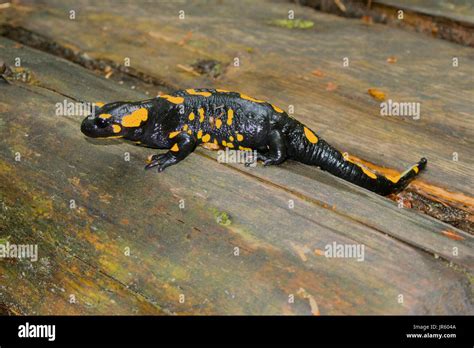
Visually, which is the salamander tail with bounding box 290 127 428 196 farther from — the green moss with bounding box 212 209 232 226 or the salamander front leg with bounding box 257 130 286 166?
the green moss with bounding box 212 209 232 226

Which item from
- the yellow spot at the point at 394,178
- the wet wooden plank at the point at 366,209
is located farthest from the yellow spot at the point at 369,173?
the wet wooden plank at the point at 366,209

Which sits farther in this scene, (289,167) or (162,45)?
(162,45)

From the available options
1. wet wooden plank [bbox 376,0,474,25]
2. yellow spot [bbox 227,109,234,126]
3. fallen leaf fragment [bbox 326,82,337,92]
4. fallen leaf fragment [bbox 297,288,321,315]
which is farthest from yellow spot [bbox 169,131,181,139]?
wet wooden plank [bbox 376,0,474,25]

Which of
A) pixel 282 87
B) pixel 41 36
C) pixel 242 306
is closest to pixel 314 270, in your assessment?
pixel 242 306

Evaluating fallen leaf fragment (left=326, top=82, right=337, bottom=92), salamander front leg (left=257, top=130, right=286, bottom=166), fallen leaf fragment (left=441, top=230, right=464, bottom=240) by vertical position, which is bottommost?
fallen leaf fragment (left=441, top=230, right=464, bottom=240)

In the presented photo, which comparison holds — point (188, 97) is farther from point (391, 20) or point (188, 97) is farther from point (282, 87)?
point (391, 20)

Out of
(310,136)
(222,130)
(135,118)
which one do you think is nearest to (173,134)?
(135,118)

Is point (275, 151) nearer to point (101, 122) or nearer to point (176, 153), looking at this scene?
point (176, 153)
